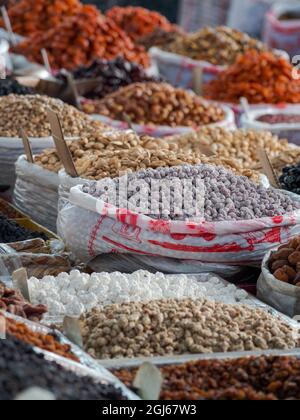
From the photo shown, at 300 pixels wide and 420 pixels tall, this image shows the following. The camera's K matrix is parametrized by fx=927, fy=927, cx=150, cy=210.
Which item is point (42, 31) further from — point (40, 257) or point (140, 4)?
point (40, 257)

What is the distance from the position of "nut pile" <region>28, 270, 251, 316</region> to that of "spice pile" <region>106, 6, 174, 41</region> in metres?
4.32

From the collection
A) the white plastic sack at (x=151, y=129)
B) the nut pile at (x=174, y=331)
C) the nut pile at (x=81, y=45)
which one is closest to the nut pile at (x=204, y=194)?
the nut pile at (x=174, y=331)

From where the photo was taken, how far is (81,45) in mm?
5746

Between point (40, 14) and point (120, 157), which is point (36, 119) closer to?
point (120, 157)

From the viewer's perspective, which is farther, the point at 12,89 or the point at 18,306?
the point at 12,89

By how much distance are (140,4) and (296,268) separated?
277 inches

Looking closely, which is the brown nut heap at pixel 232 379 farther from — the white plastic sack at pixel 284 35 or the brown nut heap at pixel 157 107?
the white plastic sack at pixel 284 35

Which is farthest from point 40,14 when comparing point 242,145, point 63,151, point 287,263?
point 287,263

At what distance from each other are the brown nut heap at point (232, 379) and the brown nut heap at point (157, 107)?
238 centimetres

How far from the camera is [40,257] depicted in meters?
2.90

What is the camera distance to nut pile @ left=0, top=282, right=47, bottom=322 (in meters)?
2.30

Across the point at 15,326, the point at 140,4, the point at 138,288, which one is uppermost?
the point at 15,326

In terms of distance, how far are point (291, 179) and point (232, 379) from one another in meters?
1.51
